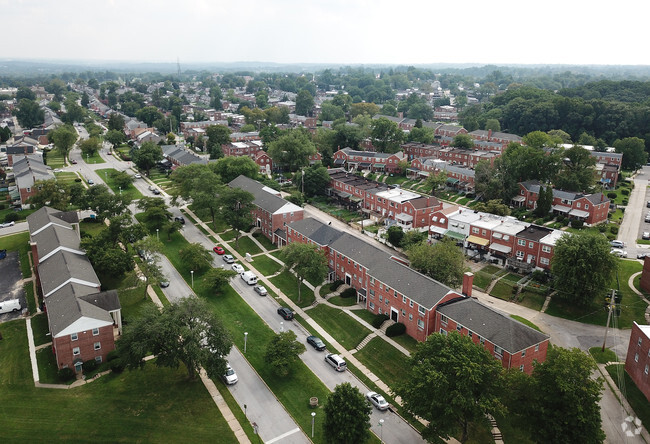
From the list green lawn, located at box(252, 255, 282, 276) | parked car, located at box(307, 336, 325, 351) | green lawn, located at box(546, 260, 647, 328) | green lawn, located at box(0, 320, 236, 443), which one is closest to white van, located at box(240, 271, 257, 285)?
green lawn, located at box(252, 255, 282, 276)

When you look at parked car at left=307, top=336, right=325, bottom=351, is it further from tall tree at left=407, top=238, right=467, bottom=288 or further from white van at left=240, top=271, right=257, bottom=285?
tall tree at left=407, top=238, right=467, bottom=288

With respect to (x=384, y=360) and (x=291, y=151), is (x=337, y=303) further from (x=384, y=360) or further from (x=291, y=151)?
(x=291, y=151)

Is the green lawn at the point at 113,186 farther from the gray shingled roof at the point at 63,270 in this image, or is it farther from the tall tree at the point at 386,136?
the tall tree at the point at 386,136

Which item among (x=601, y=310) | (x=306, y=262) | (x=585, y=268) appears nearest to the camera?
(x=585, y=268)

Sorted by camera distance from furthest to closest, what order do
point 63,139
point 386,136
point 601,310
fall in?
point 386,136 < point 63,139 < point 601,310

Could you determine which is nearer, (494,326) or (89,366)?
(494,326)

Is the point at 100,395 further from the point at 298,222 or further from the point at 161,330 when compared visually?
the point at 298,222

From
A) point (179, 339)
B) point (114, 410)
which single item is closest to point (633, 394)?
point (179, 339)
